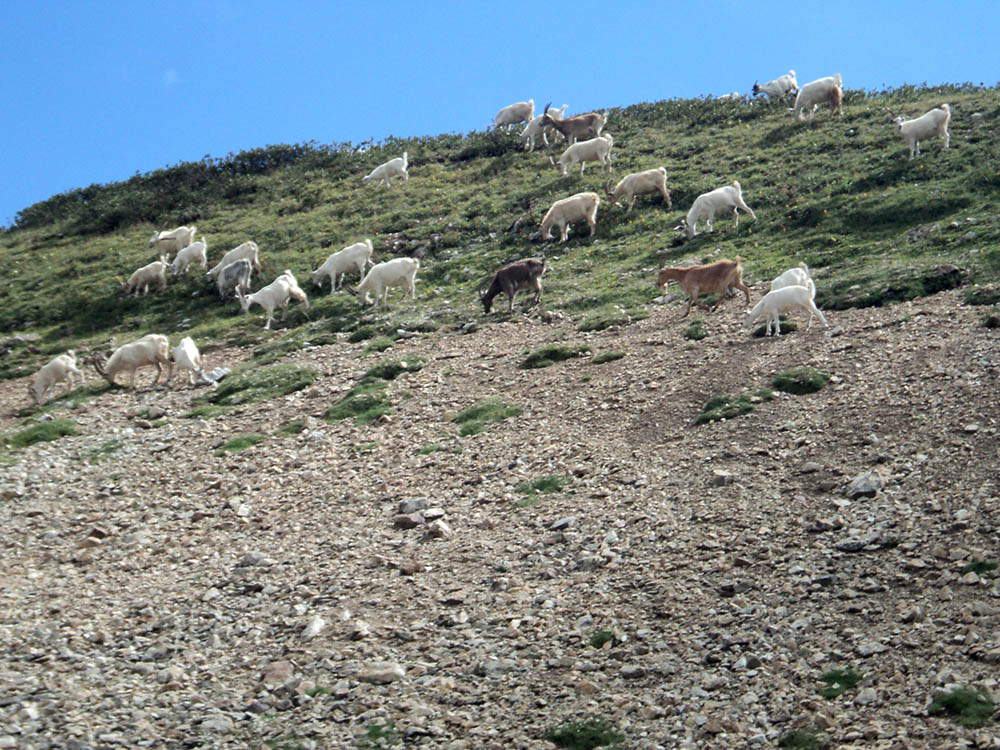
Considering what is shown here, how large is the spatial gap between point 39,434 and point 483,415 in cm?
834

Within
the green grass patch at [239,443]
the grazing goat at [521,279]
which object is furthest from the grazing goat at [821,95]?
the green grass patch at [239,443]

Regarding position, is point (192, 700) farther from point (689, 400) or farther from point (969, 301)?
point (969, 301)

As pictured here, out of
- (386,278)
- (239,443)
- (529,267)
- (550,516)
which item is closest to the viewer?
(550,516)

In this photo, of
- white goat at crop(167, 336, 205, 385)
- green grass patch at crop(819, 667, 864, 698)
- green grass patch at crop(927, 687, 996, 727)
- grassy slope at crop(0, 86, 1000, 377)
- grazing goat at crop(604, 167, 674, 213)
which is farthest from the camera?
grazing goat at crop(604, 167, 674, 213)

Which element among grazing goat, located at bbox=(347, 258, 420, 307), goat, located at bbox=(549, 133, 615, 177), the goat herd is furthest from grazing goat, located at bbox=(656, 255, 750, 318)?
goat, located at bbox=(549, 133, 615, 177)

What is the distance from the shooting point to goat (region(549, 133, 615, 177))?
32.6 meters

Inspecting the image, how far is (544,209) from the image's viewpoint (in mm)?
29453

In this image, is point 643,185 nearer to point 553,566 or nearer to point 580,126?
point 580,126

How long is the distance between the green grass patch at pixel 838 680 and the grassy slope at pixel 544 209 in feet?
36.2

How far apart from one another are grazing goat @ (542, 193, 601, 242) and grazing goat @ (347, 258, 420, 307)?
14.5ft

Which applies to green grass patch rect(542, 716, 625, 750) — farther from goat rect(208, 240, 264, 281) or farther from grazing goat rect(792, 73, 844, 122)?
grazing goat rect(792, 73, 844, 122)

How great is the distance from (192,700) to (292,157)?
38.4 m

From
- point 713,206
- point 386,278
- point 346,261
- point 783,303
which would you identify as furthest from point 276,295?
point 783,303

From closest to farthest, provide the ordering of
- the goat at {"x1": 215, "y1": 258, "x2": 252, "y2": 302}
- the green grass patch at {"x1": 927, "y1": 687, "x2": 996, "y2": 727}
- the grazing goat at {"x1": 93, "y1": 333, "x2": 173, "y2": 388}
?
the green grass patch at {"x1": 927, "y1": 687, "x2": 996, "y2": 727} < the grazing goat at {"x1": 93, "y1": 333, "x2": 173, "y2": 388} < the goat at {"x1": 215, "y1": 258, "x2": 252, "y2": 302}
